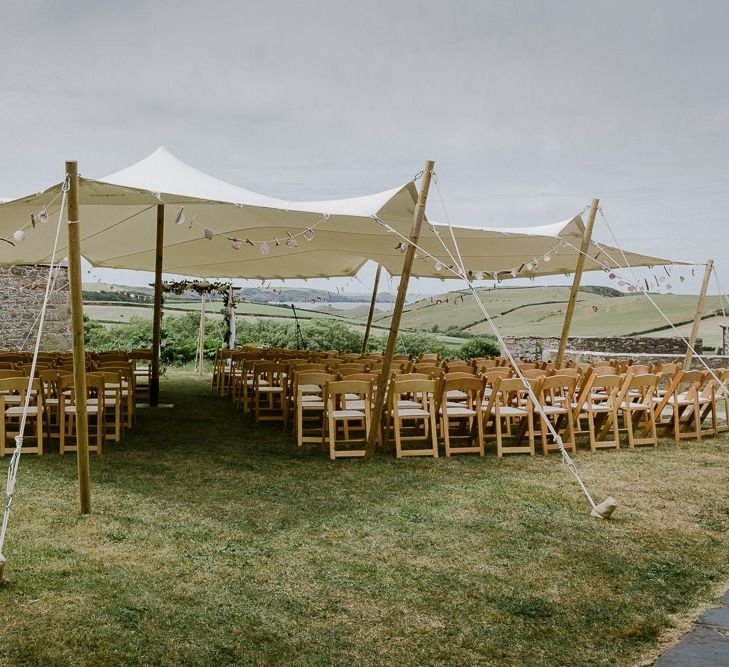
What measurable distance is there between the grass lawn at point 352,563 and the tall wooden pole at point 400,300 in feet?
1.28

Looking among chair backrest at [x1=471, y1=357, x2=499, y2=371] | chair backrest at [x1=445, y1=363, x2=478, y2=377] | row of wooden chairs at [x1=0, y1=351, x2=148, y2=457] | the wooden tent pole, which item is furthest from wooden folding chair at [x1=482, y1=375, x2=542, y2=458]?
the wooden tent pole

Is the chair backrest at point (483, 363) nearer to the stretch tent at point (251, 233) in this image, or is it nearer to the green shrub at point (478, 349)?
the stretch tent at point (251, 233)

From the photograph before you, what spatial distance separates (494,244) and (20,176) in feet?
39.7

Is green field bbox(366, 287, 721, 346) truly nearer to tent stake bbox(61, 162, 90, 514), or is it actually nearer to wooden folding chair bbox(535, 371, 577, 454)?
wooden folding chair bbox(535, 371, 577, 454)

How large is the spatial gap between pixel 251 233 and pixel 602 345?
1151 cm

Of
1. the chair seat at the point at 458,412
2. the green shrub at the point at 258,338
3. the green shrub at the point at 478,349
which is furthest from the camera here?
the green shrub at the point at 258,338

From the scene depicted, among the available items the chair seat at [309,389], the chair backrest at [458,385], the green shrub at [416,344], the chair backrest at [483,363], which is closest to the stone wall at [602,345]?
the green shrub at [416,344]

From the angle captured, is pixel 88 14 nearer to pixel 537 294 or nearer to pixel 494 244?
pixel 494 244

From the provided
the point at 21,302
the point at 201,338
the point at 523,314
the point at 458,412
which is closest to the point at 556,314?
the point at 523,314

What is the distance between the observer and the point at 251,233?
11.5m

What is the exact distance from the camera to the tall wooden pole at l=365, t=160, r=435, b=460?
7.13 m

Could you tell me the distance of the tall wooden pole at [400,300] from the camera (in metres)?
7.13

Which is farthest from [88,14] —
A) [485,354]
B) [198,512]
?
[485,354]

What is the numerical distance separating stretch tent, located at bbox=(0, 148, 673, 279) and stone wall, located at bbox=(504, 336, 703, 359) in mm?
5180
